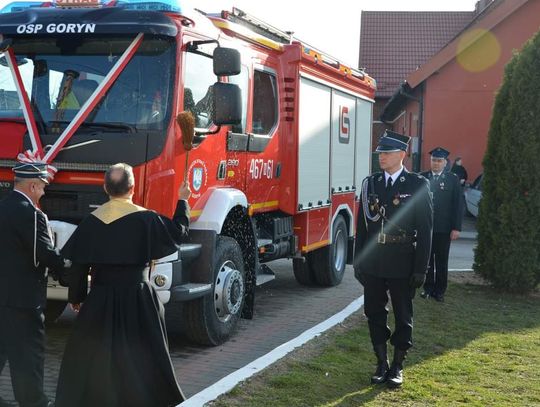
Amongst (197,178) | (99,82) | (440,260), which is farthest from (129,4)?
(440,260)

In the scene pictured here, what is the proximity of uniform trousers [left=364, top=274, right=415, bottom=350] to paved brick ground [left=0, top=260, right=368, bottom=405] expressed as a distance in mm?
1253

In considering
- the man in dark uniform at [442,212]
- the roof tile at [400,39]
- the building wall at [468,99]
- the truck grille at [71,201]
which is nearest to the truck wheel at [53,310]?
the truck grille at [71,201]

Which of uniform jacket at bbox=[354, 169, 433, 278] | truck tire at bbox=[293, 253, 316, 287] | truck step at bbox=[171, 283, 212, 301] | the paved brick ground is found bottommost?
the paved brick ground

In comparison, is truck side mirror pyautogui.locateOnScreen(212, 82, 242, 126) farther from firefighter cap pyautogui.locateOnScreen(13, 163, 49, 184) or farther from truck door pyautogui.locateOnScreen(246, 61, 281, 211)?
firefighter cap pyautogui.locateOnScreen(13, 163, 49, 184)

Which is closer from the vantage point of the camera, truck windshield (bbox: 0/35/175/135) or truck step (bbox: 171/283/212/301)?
truck step (bbox: 171/283/212/301)

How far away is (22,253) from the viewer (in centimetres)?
501

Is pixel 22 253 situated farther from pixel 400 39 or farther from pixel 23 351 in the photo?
pixel 400 39

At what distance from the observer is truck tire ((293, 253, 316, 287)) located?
11.2 meters

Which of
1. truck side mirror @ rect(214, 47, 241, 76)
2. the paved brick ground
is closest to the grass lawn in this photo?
the paved brick ground

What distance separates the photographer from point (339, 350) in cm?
710

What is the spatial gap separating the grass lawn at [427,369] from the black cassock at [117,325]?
78cm

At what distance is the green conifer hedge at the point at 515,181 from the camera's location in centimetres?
1038

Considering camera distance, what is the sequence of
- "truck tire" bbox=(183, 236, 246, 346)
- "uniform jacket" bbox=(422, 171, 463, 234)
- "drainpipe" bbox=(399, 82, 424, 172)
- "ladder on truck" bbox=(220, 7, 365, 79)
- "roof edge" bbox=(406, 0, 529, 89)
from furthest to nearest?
"drainpipe" bbox=(399, 82, 424, 172) → "roof edge" bbox=(406, 0, 529, 89) → "uniform jacket" bbox=(422, 171, 463, 234) → "ladder on truck" bbox=(220, 7, 365, 79) → "truck tire" bbox=(183, 236, 246, 346)

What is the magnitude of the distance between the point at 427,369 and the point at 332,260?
4.55 meters
